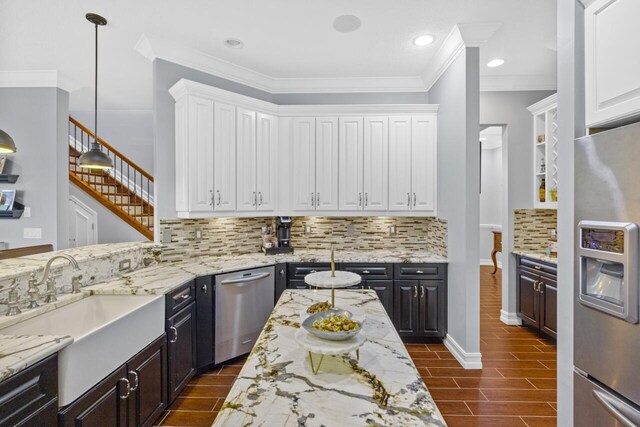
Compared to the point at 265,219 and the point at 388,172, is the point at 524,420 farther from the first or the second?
the point at 265,219

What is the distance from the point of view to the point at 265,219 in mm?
4172

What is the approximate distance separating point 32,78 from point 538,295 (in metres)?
6.74

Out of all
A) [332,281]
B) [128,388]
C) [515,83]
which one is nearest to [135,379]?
[128,388]

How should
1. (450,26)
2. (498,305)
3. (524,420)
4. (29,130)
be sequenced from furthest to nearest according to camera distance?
(498,305), (29,130), (450,26), (524,420)

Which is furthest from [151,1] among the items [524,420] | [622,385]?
[524,420]

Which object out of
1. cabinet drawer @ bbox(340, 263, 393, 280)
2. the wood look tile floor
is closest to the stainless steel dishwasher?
the wood look tile floor

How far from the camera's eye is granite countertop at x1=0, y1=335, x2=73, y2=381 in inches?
48.2

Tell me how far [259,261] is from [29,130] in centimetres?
347

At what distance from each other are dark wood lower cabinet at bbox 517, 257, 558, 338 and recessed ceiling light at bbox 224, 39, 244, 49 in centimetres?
413

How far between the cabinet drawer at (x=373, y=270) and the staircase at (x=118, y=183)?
3.83 metres

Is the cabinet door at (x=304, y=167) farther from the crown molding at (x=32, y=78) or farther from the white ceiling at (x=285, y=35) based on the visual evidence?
the crown molding at (x=32, y=78)

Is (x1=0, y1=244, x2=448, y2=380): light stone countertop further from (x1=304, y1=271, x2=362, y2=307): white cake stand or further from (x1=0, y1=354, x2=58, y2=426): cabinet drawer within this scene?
(x1=304, y1=271, x2=362, y2=307): white cake stand

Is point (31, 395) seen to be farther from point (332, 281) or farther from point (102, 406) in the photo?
point (332, 281)

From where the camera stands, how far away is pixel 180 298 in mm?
2551
